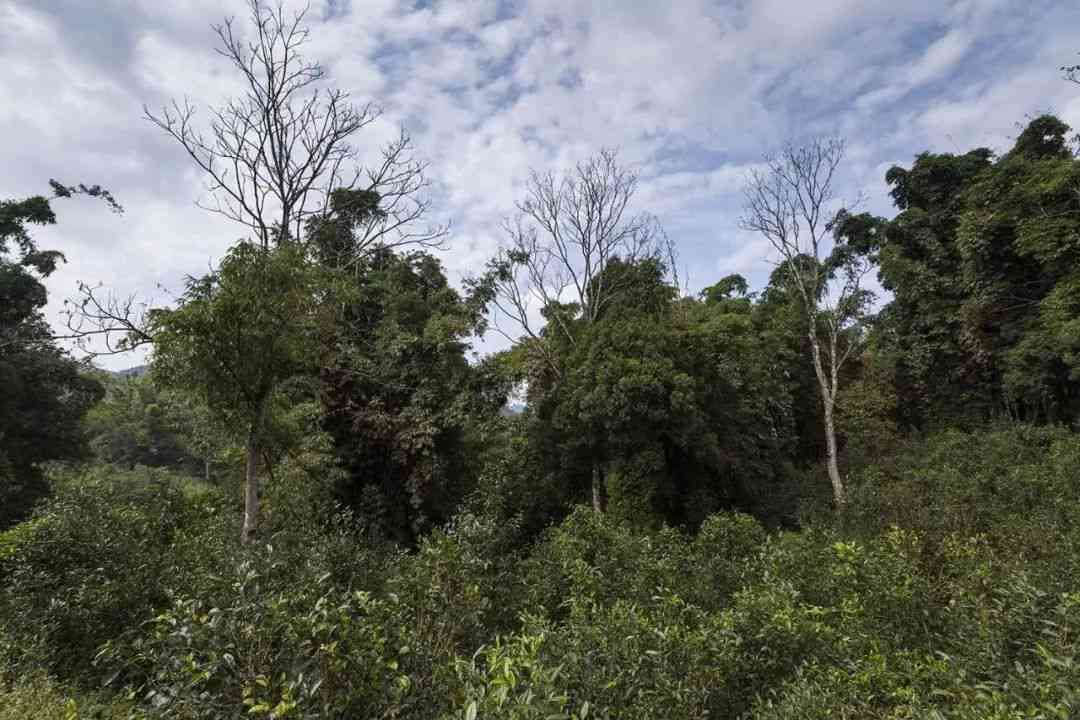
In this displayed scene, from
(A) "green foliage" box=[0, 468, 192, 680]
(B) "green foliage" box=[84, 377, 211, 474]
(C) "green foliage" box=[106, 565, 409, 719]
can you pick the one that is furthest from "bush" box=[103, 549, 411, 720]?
(B) "green foliage" box=[84, 377, 211, 474]

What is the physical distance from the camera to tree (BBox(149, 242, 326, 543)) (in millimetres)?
5203

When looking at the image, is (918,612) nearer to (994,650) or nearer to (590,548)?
(994,650)

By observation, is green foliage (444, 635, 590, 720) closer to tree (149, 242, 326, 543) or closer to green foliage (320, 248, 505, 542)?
tree (149, 242, 326, 543)

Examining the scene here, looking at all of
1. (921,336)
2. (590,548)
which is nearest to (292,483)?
(590,548)

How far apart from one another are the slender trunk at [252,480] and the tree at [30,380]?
8.84 m

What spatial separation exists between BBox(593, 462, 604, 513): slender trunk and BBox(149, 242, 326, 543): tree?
6348 millimetres

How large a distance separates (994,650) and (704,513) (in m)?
7.54

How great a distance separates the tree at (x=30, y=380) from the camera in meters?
11.0

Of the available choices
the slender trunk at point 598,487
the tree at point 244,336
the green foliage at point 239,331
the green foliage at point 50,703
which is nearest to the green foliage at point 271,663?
the green foliage at point 50,703

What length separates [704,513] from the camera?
10.1m

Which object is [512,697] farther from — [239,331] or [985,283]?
[985,283]

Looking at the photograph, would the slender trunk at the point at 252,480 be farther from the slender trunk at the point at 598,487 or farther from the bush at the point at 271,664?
the slender trunk at the point at 598,487

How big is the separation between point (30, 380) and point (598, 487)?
42.8 ft

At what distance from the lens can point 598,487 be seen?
10.5 metres
